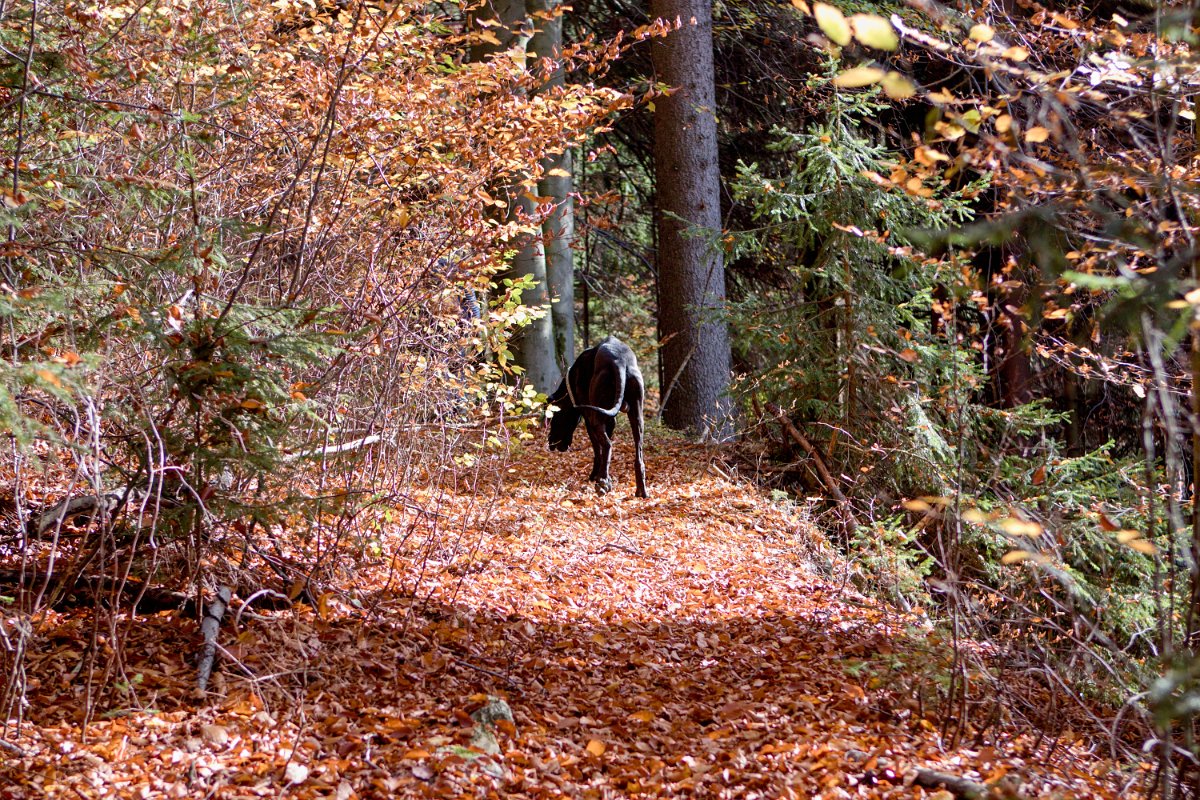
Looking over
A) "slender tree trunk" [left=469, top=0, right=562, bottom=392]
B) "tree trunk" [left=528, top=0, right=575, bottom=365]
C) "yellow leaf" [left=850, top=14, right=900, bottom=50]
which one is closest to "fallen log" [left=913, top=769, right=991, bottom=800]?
"yellow leaf" [left=850, top=14, right=900, bottom=50]

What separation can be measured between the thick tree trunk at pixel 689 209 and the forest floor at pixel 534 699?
599 centimetres

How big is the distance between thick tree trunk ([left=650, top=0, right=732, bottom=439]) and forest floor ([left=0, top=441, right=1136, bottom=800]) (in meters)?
5.99

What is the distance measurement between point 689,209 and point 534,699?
8783 millimetres

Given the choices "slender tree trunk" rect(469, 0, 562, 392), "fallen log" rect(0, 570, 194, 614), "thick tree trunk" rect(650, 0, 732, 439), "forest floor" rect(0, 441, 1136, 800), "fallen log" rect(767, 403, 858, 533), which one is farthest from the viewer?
"thick tree trunk" rect(650, 0, 732, 439)

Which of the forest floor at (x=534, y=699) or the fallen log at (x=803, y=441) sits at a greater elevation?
the fallen log at (x=803, y=441)

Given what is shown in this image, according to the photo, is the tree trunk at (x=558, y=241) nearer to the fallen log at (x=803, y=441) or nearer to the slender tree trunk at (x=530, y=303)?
the slender tree trunk at (x=530, y=303)

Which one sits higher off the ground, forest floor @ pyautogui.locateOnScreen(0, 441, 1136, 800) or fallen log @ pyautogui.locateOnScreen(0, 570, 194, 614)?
fallen log @ pyautogui.locateOnScreen(0, 570, 194, 614)

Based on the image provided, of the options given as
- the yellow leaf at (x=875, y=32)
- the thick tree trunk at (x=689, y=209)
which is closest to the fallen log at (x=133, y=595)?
the yellow leaf at (x=875, y=32)

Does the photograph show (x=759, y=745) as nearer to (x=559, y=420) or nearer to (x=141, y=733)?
(x=141, y=733)

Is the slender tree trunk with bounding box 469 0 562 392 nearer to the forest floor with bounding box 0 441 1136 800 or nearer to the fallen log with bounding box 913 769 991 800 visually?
the forest floor with bounding box 0 441 1136 800

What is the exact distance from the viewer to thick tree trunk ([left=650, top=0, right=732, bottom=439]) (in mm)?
12438

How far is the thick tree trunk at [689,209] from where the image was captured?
1244cm

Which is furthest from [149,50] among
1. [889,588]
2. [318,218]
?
[889,588]

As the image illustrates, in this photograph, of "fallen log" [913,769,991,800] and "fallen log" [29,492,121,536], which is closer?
"fallen log" [913,769,991,800]
